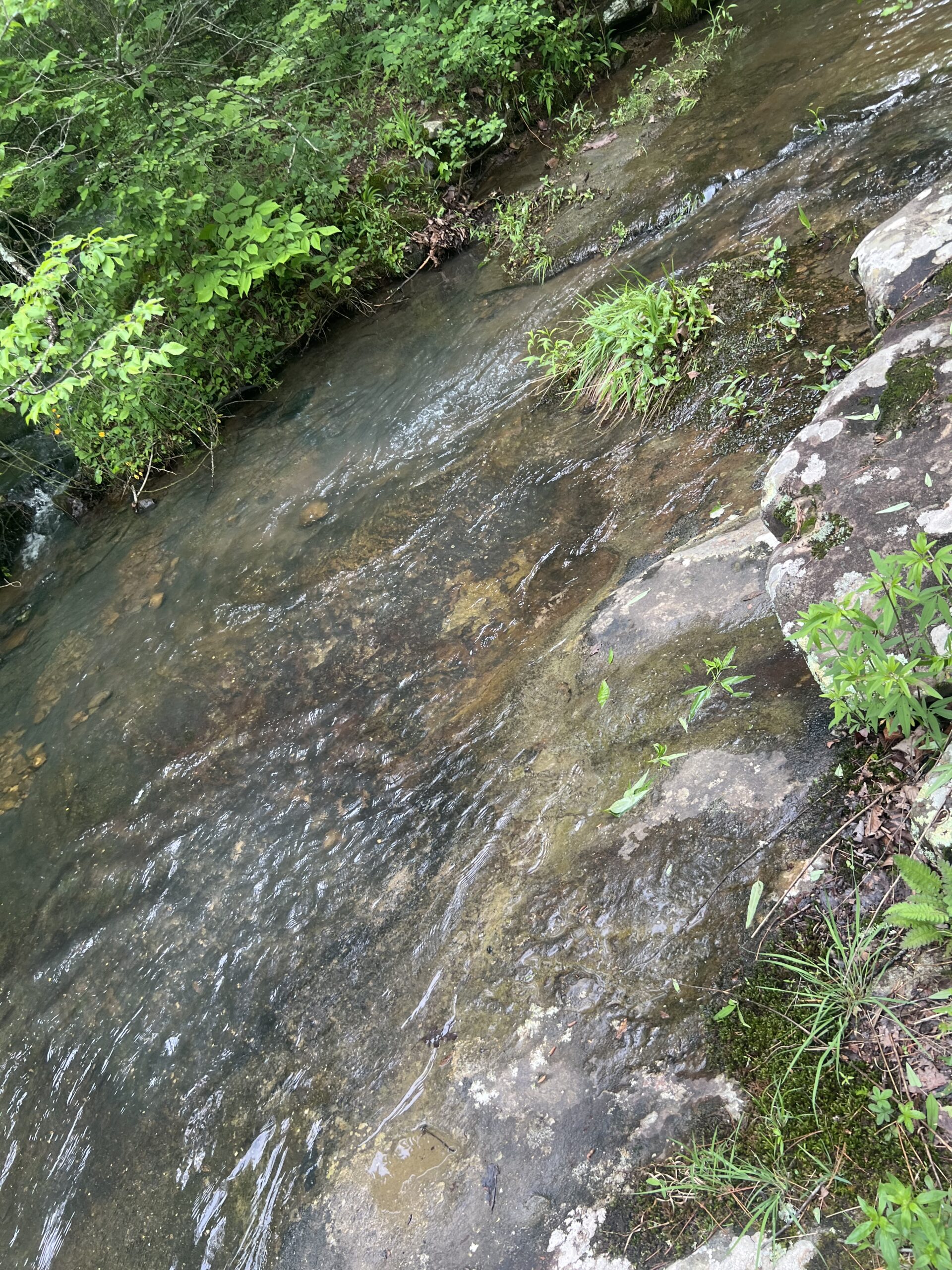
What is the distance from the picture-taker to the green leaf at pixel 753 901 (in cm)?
250

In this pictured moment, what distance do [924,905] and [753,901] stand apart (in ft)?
2.05

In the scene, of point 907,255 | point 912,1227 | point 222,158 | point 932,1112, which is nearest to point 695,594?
point 907,255

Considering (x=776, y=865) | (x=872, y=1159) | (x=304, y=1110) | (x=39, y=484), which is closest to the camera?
(x=872, y=1159)

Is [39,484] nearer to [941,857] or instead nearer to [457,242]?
[457,242]

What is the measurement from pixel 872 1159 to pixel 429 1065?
1527 millimetres

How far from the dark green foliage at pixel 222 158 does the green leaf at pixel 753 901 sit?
546 centimetres

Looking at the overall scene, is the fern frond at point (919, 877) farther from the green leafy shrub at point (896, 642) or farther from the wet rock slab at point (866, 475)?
the wet rock slab at point (866, 475)

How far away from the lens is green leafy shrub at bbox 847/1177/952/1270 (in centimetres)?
155

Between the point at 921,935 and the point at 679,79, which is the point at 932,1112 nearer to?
the point at 921,935

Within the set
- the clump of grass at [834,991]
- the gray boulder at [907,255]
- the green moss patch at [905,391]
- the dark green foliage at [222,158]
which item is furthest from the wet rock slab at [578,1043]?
the dark green foliage at [222,158]

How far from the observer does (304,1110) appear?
3.08 m

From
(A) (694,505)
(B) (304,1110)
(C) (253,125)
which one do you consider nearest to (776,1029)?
(B) (304,1110)

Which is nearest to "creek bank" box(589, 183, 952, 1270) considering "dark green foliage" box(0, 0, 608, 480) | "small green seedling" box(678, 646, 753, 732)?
"small green seedling" box(678, 646, 753, 732)

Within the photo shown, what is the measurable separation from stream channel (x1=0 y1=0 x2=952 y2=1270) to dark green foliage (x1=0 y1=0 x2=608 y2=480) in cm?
139
